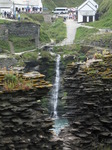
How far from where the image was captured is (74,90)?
33.2 metres

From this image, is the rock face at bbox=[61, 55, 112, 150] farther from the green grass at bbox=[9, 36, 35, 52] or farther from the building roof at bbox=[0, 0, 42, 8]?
the building roof at bbox=[0, 0, 42, 8]

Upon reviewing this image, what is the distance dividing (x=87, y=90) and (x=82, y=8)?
87.1 m

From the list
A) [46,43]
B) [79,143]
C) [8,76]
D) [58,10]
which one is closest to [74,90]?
[79,143]

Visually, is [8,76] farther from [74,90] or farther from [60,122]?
[60,122]

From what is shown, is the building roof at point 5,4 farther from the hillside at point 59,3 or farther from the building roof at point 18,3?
the hillside at point 59,3

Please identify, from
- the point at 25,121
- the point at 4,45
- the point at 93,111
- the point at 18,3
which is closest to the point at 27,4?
the point at 18,3

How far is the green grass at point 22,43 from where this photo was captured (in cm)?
7706

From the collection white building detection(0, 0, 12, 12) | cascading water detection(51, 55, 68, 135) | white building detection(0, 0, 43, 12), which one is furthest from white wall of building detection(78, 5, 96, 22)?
cascading water detection(51, 55, 68, 135)

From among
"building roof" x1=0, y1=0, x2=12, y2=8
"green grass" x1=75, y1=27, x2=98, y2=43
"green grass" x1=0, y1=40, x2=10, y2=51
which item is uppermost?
"building roof" x1=0, y1=0, x2=12, y2=8

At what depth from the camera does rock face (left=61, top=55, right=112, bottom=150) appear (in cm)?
3067

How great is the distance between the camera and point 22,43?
79.0 meters

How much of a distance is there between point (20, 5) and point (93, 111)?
3480 inches

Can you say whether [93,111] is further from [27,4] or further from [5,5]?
[27,4]

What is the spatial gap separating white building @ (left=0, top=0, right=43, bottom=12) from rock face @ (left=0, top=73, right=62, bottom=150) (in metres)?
77.5
